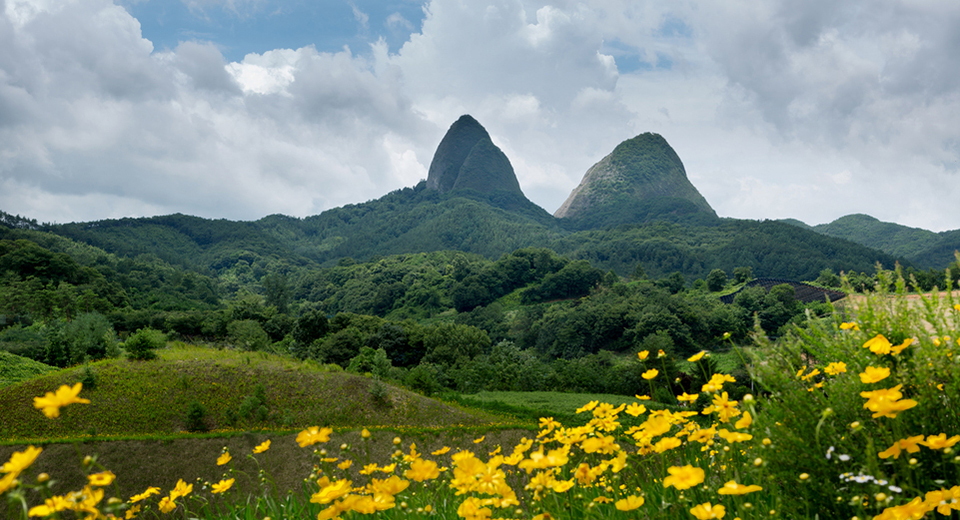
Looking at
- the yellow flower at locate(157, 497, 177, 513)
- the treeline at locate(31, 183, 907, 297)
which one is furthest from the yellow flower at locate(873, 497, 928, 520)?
the treeline at locate(31, 183, 907, 297)

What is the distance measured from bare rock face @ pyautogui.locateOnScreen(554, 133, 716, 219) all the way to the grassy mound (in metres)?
146

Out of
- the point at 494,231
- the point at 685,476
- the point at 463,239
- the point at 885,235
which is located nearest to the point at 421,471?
the point at 685,476

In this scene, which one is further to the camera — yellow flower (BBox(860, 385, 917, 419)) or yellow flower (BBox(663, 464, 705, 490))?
yellow flower (BBox(663, 464, 705, 490))

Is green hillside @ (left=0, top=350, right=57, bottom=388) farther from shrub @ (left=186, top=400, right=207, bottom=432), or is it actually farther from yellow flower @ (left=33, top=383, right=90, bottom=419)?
yellow flower @ (left=33, top=383, right=90, bottom=419)

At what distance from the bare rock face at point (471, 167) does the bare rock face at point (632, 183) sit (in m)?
25.0

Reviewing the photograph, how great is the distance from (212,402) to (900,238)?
14244 centimetres

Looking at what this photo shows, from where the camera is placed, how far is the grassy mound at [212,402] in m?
12.7

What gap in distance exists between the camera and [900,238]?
371 feet

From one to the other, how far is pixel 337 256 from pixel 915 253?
408 ft

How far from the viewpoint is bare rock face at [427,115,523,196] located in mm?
179875

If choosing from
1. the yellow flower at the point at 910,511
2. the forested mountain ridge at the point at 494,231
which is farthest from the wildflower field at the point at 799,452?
the forested mountain ridge at the point at 494,231

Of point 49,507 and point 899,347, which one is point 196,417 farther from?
point 899,347

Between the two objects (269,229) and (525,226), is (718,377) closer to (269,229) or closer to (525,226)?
(525,226)

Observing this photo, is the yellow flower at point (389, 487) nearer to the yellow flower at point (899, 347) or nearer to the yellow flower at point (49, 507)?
the yellow flower at point (49, 507)
